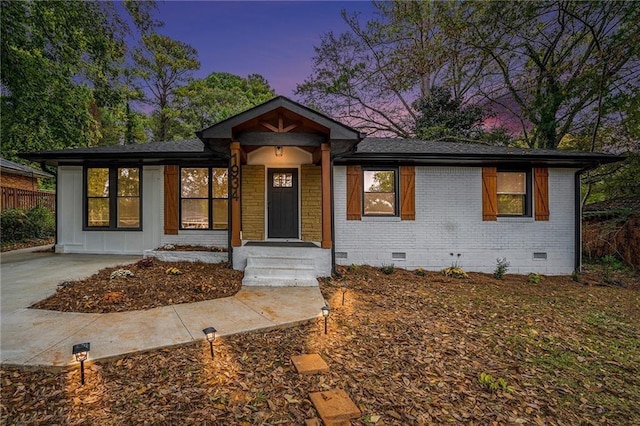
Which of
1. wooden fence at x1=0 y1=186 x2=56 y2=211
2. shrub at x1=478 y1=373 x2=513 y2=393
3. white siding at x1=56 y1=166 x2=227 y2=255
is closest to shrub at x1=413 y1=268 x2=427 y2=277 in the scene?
shrub at x1=478 y1=373 x2=513 y2=393

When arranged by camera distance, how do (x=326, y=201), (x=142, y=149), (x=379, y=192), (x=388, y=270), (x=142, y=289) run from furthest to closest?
1. (x=142, y=149)
2. (x=379, y=192)
3. (x=388, y=270)
4. (x=326, y=201)
5. (x=142, y=289)

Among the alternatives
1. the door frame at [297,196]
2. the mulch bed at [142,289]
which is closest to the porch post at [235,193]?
the mulch bed at [142,289]

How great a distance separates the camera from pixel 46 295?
4578mm

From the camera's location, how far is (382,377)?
274 centimetres

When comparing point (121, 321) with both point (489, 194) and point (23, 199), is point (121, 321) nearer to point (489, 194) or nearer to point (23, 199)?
point (489, 194)

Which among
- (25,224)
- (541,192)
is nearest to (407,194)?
(541,192)

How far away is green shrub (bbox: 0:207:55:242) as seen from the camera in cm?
1043

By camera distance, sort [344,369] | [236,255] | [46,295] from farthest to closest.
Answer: [236,255] < [46,295] < [344,369]

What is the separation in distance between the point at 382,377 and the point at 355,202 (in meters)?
5.29

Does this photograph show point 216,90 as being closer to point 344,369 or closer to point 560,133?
point 560,133

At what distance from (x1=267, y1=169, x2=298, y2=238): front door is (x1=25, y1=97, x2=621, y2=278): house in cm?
3

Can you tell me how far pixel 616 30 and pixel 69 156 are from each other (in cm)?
1680

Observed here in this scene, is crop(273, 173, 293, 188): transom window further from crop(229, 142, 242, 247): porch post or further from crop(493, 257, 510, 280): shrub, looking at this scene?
crop(493, 257, 510, 280): shrub

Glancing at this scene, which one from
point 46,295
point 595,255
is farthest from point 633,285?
point 46,295
